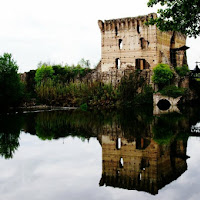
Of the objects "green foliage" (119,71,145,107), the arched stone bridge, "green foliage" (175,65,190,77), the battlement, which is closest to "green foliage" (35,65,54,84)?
the battlement

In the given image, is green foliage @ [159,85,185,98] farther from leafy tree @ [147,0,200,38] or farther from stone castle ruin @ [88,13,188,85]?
leafy tree @ [147,0,200,38]

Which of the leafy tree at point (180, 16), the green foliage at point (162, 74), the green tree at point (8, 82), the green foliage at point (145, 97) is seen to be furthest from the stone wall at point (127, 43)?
the leafy tree at point (180, 16)

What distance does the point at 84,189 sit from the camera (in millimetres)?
5781

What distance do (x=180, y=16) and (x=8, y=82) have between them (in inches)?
603

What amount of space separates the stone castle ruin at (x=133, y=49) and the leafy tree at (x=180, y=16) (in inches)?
763

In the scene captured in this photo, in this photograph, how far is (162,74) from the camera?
101 feet

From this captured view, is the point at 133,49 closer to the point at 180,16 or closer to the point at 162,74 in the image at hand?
the point at 162,74

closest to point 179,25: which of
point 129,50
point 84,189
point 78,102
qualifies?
point 84,189

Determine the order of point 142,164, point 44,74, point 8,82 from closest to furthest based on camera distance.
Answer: point 142,164 < point 8,82 < point 44,74

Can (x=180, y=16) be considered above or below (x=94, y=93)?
above

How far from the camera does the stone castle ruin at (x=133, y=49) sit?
1304 inches

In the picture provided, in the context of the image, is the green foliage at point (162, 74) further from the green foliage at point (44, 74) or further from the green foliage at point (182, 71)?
the green foliage at point (44, 74)

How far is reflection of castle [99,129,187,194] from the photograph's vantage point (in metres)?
6.14

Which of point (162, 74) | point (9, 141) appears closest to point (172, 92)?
point (162, 74)
